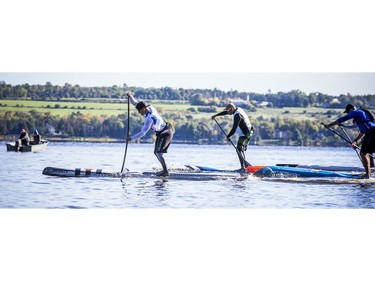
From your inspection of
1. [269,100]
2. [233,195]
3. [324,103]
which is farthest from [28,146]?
[233,195]

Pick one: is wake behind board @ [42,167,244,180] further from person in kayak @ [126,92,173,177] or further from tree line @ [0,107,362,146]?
tree line @ [0,107,362,146]

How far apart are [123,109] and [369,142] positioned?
14.8m

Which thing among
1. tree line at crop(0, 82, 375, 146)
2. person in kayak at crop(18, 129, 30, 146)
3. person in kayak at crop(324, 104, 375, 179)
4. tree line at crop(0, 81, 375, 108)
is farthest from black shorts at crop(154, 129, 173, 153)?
person in kayak at crop(18, 129, 30, 146)

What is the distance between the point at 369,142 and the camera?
48.8 feet

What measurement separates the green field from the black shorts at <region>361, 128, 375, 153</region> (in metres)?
12.5

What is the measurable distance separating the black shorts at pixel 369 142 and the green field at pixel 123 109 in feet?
41.0

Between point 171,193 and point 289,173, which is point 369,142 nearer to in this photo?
point 289,173

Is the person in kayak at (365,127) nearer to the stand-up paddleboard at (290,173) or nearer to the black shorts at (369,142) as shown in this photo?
the black shorts at (369,142)

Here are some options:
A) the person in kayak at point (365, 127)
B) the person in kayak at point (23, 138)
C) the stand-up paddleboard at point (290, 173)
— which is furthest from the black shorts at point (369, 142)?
the person in kayak at point (23, 138)

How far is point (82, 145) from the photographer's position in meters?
29.3

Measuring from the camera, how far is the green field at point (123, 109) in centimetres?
2492

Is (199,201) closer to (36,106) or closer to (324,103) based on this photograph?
(36,106)

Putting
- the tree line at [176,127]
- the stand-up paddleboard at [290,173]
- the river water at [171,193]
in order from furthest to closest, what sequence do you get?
the tree line at [176,127], the stand-up paddleboard at [290,173], the river water at [171,193]

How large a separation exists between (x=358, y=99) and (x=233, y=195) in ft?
37.4
